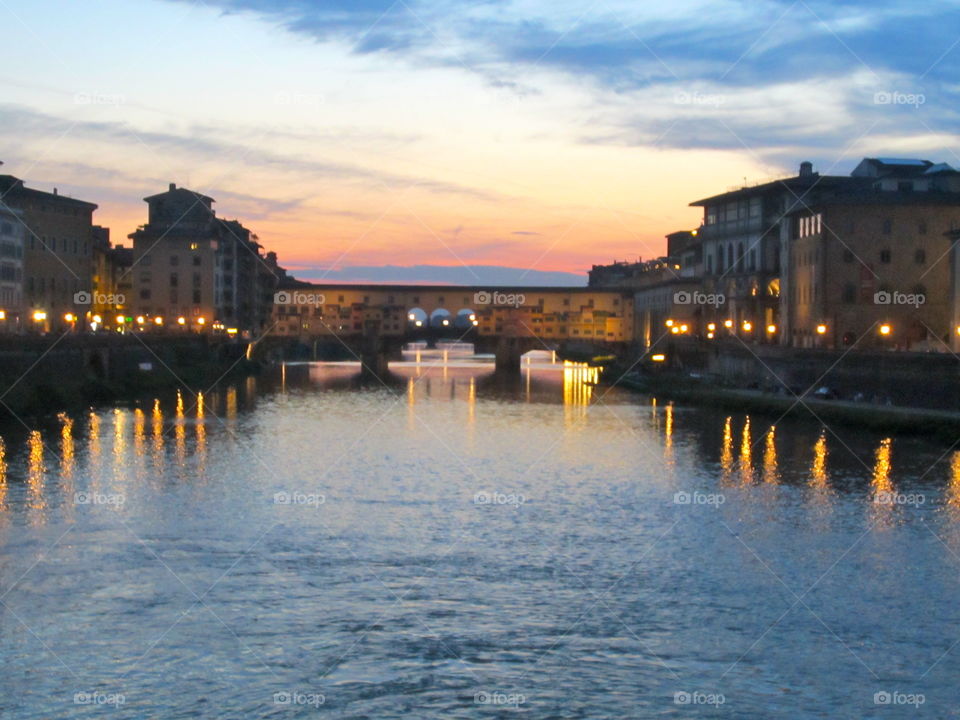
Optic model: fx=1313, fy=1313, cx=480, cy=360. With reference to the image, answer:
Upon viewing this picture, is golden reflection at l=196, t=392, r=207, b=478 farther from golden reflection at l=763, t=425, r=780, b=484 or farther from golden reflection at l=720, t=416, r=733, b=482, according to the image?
golden reflection at l=763, t=425, r=780, b=484

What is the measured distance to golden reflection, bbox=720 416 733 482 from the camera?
3472 cm

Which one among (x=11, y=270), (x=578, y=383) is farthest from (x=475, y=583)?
(x=578, y=383)

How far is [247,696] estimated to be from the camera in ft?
51.6

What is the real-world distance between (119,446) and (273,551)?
695 inches

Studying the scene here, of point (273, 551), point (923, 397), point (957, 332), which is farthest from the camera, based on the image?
point (957, 332)

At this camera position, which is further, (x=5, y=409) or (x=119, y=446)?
(x=5, y=409)

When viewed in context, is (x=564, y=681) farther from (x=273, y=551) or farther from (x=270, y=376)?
(x=270, y=376)

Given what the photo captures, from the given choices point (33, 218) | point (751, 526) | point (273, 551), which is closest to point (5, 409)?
point (273, 551)

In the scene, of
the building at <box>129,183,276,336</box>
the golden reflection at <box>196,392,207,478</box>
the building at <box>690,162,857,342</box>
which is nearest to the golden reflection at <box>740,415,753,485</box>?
the golden reflection at <box>196,392,207,478</box>

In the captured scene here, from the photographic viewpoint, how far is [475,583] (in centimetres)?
2053

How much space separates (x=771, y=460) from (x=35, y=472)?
1994 cm

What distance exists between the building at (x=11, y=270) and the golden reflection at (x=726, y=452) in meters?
41.6

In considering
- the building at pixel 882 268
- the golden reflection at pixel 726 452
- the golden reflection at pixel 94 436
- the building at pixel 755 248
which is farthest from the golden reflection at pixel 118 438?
the building at pixel 755 248

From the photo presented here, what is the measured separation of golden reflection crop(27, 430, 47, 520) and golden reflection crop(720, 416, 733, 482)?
16508 millimetres
